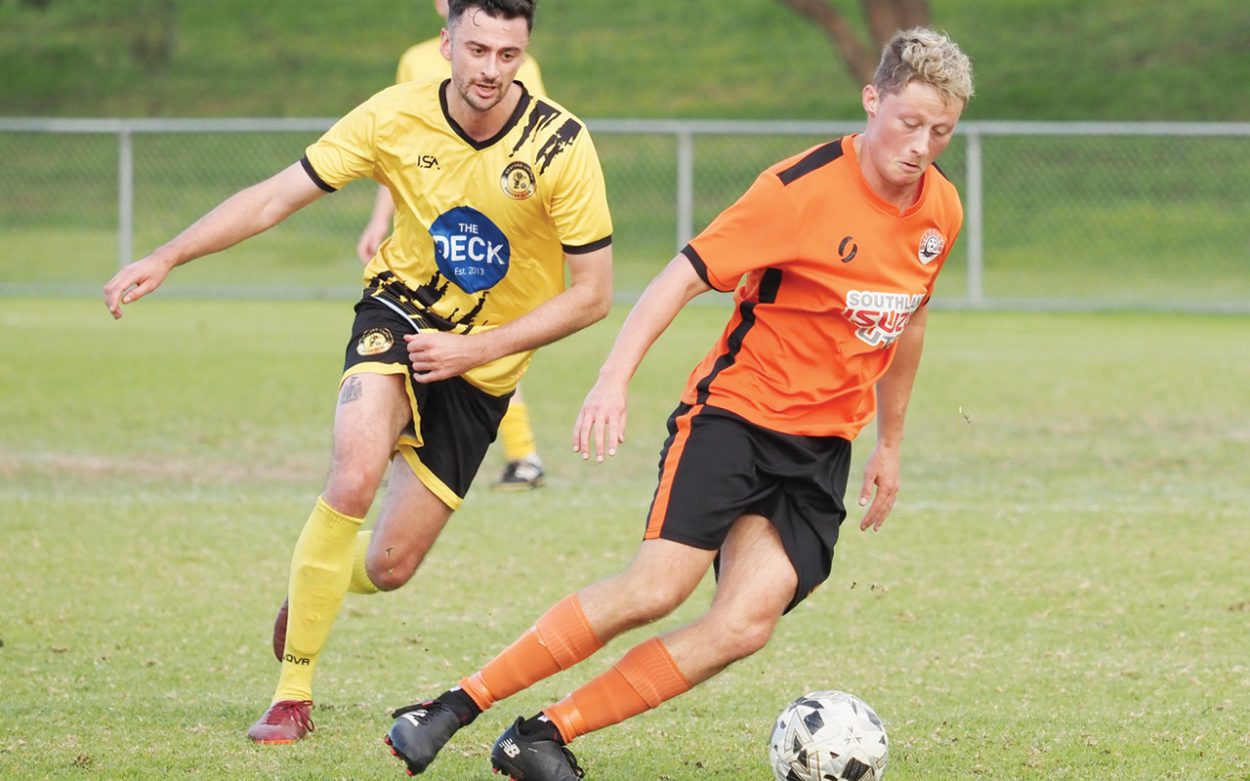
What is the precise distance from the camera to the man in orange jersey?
13.8 feet

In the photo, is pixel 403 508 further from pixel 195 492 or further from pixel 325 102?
pixel 325 102

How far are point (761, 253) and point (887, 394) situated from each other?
29.0 inches

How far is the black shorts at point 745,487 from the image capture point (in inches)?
168

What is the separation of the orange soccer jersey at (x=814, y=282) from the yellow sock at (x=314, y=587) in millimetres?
1123

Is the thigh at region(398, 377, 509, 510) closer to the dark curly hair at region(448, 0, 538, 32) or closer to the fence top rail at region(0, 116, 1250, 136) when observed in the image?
the dark curly hair at region(448, 0, 538, 32)

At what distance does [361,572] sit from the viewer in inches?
211

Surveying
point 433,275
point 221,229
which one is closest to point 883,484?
point 433,275

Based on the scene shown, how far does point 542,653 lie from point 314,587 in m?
0.96

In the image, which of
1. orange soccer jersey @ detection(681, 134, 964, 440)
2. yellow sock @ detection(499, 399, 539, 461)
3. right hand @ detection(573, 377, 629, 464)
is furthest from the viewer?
yellow sock @ detection(499, 399, 539, 461)

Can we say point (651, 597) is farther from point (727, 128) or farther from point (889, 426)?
point (727, 128)

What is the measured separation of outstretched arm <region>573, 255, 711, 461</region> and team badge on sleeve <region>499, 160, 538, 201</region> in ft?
2.65

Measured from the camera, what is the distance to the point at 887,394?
190 inches

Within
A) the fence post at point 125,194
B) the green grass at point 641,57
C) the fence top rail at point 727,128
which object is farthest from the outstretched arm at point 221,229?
the green grass at point 641,57

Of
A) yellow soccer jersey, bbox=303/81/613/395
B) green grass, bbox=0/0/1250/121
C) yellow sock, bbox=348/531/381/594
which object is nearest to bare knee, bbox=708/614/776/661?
yellow soccer jersey, bbox=303/81/613/395
